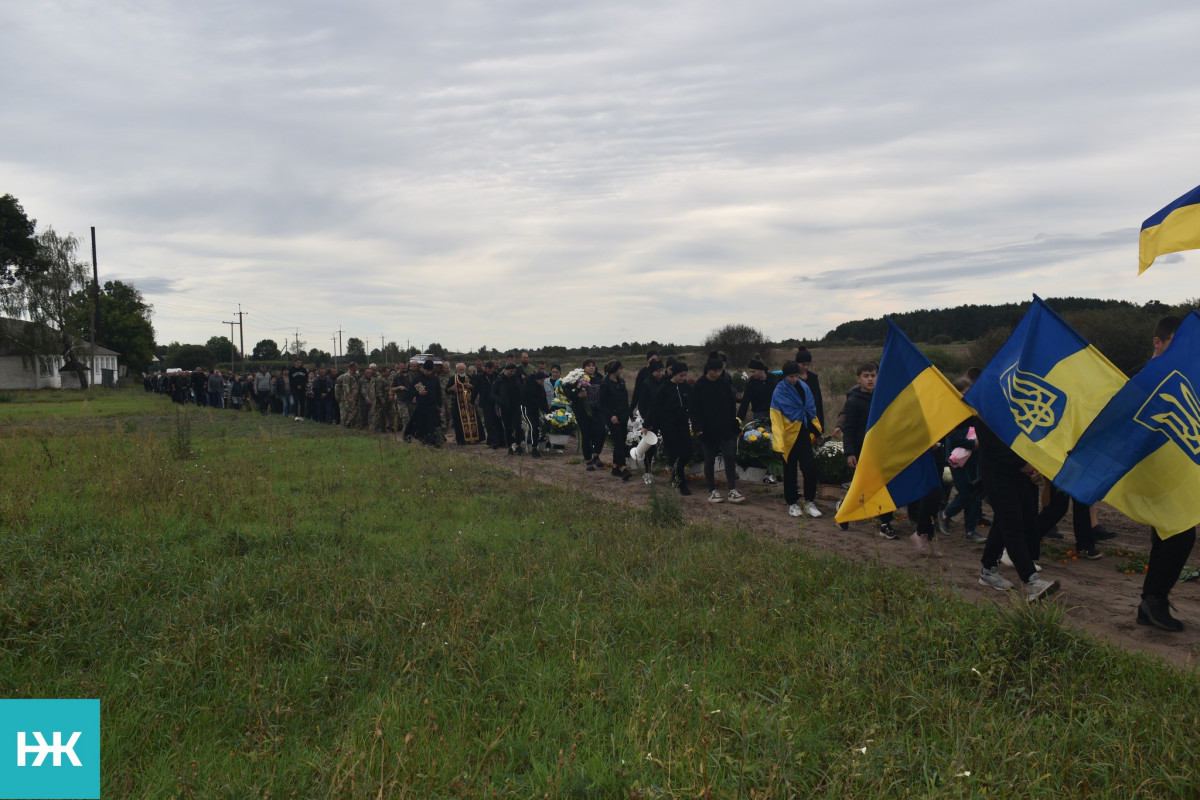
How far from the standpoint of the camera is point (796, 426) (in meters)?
9.57

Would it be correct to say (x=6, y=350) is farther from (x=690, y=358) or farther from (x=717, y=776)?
(x=717, y=776)

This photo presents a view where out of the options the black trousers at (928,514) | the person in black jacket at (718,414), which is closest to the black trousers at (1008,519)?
the black trousers at (928,514)

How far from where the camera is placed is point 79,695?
419 centimetres

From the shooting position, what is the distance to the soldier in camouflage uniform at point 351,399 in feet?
76.1

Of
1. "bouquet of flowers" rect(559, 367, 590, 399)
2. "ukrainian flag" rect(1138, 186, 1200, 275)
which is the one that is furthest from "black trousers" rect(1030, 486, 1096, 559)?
"bouquet of flowers" rect(559, 367, 590, 399)

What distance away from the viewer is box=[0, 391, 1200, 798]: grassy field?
3449mm

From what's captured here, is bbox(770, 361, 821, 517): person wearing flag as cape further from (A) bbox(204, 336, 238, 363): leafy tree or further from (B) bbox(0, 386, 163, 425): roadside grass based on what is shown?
(A) bbox(204, 336, 238, 363): leafy tree

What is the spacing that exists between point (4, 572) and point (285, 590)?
2339 mm

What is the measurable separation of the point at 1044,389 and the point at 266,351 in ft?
→ 403

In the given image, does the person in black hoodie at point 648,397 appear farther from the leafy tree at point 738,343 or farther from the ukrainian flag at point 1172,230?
the leafy tree at point 738,343

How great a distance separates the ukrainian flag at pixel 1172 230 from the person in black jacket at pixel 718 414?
5380 millimetres

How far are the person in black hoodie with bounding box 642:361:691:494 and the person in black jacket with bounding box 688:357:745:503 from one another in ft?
2.16

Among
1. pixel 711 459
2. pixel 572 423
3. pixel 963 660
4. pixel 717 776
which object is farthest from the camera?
pixel 572 423

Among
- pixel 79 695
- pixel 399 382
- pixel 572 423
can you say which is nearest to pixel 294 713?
pixel 79 695
